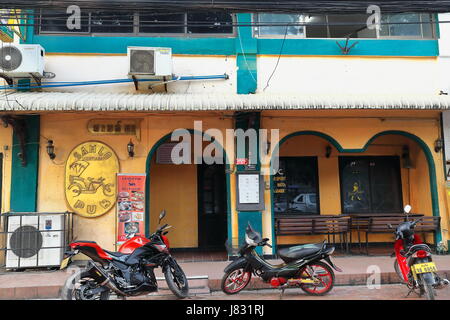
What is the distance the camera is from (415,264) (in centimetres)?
538

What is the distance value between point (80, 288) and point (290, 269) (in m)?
3.11

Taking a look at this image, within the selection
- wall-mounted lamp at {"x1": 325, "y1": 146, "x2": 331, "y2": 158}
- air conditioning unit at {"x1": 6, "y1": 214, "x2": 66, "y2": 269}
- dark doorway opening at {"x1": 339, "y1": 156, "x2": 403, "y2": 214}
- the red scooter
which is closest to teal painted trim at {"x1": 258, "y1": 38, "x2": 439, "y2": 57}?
wall-mounted lamp at {"x1": 325, "y1": 146, "x2": 331, "y2": 158}

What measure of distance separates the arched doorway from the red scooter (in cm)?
487

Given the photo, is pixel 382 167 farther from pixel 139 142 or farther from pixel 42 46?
pixel 42 46

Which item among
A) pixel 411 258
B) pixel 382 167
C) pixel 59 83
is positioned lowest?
pixel 411 258

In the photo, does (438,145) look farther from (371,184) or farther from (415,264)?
(415,264)

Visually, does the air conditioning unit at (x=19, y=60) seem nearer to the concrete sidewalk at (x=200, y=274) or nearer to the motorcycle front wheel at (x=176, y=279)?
the concrete sidewalk at (x=200, y=274)

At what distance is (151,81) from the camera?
825 centimetres

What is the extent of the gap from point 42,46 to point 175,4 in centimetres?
353

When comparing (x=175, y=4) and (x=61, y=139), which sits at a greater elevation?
(x=175, y=4)

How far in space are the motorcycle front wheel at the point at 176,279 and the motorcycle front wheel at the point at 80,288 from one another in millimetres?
973

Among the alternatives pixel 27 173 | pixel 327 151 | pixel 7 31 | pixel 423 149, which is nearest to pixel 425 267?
pixel 423 149

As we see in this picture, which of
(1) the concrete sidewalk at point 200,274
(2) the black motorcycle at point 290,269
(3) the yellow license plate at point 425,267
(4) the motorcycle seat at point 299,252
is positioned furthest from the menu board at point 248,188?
(3) the yellow license plate at point 425,267
